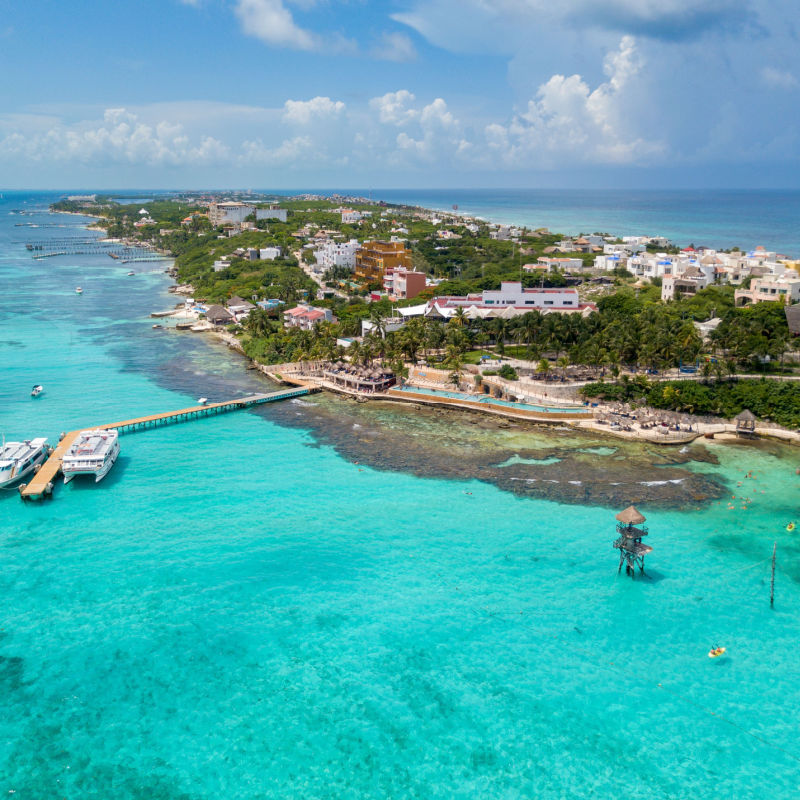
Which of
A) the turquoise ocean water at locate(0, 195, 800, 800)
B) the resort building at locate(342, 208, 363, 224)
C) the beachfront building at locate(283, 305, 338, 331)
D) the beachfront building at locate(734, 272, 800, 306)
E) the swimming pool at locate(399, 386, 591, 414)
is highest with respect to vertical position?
the resort building at locate(342, 208, 363, 224)

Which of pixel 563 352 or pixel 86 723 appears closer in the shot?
pixel 86 723

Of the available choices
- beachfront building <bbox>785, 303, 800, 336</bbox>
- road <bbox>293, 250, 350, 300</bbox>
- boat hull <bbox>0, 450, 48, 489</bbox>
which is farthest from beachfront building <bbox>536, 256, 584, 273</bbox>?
boat hull <bbox>0, 450, 48, 489</bbox>

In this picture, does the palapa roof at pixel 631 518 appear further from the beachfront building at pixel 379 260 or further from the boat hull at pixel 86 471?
the beachfront building at pixel 379 260

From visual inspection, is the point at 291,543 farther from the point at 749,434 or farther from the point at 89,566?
the point at 749,434

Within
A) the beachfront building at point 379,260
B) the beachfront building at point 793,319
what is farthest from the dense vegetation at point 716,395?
the beachfront building at point 379,260

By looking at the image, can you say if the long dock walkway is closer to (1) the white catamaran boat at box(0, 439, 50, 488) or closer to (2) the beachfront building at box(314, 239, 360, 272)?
(1) the white catamaran boat at box(0, 439, 50, 488)

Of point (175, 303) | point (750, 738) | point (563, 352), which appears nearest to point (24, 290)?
point (175, 303)

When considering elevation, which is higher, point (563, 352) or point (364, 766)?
point (563, 352)
